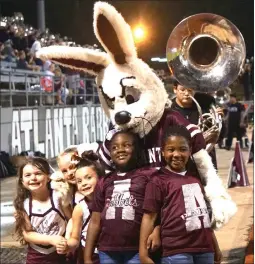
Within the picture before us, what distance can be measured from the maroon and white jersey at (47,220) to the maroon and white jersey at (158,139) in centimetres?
47

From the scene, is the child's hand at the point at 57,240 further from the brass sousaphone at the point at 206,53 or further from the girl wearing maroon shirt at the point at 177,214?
the brass sousaphone at the point at 206,53

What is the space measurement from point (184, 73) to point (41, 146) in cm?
932

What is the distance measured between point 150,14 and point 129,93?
21219 mm

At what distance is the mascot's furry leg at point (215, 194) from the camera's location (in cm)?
311

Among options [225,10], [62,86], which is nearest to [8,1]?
[62,86]

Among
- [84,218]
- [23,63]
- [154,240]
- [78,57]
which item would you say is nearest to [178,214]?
[154,240]

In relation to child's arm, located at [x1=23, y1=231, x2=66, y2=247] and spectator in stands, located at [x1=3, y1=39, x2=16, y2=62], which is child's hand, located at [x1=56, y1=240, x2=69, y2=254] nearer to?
child's arm, located at [x1=23, y1=231, x2=66, y2=247]

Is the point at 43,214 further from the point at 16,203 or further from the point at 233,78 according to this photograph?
the point at 233,78

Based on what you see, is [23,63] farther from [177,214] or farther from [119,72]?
[177,214]

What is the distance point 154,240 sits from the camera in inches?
113

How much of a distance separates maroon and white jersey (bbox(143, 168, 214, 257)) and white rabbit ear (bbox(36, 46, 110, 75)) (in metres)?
0.81

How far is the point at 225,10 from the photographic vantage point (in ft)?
59.1

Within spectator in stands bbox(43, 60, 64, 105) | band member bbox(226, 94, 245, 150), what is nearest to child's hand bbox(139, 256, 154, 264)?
spectator in stands bbox(43, 60, 64, 105)

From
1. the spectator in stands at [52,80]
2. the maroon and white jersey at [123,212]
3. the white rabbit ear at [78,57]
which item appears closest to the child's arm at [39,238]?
the maroon and white jersey at [123,212]
